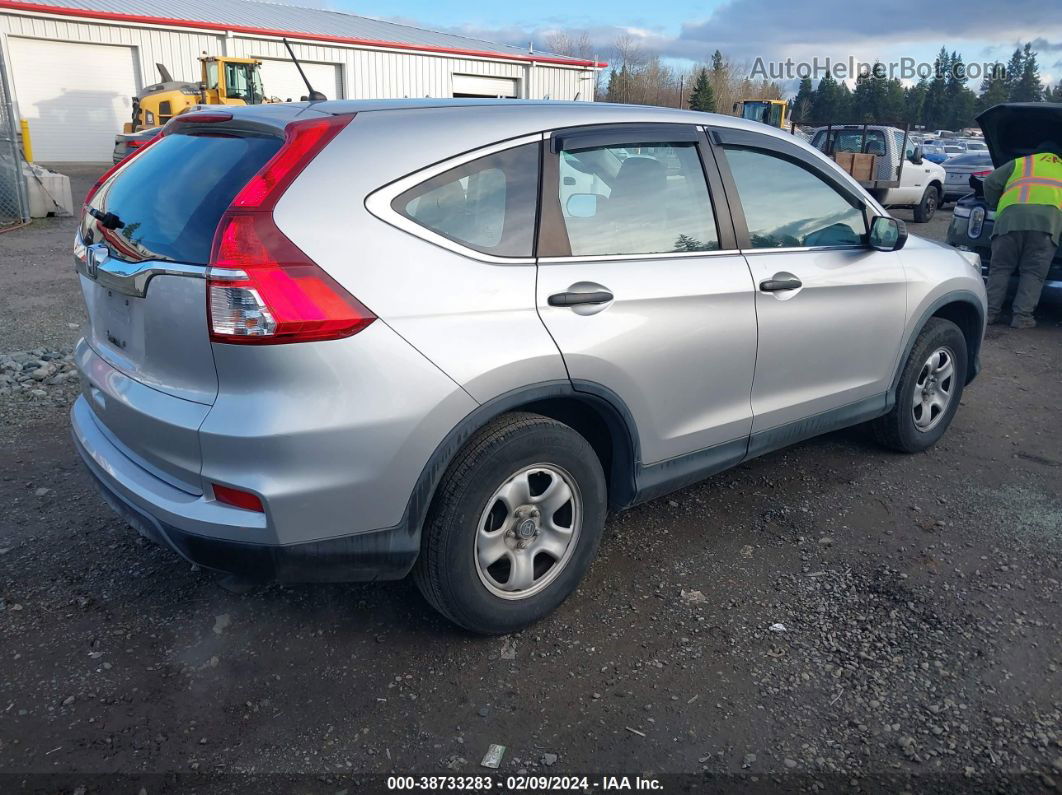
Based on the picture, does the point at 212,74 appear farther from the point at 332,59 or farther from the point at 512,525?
the point at 512,525

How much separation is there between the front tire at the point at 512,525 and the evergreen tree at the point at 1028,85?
319ft

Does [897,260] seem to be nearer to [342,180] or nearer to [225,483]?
[342,180]

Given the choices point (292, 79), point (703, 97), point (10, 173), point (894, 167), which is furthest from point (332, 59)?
point (703, 97)

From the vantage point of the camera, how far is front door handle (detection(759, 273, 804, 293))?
351 centimetres

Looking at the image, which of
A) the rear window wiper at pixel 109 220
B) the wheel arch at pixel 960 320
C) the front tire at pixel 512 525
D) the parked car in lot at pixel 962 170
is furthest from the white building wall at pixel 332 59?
the front tire at pixel 512 525

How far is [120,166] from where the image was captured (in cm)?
320

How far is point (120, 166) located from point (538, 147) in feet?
5.28

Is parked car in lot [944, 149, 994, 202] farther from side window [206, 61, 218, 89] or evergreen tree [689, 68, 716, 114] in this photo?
evergreen tree [689, 68, 716, 114]

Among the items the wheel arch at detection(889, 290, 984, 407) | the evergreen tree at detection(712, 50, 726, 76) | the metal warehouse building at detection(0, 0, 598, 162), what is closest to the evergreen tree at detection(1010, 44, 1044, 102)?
the evergreen tree at detection(712, 50, 726, 76)

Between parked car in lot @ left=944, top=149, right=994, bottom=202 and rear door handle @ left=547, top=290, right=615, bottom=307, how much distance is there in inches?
750

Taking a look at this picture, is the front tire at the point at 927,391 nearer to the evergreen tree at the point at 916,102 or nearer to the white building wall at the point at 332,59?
the white building wall at the point at 332,59

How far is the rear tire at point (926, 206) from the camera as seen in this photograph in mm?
17719

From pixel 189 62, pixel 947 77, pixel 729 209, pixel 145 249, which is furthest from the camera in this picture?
pixel 947 77

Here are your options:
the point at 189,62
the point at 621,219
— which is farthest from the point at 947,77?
the point at 621,219
